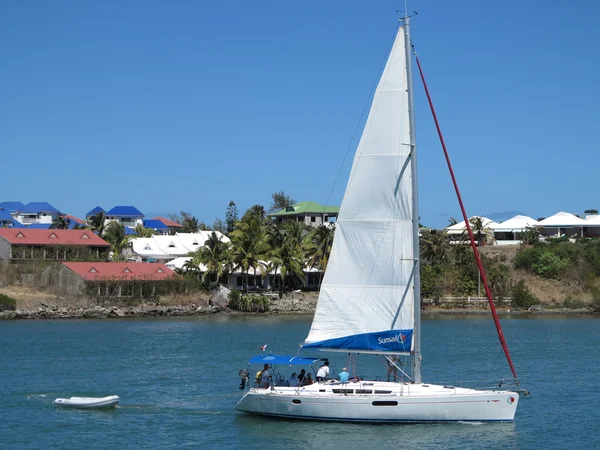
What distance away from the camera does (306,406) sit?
1254 inches

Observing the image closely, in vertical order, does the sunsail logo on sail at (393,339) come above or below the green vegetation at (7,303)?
above

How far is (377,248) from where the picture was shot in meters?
32.6

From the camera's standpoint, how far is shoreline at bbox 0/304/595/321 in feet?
277

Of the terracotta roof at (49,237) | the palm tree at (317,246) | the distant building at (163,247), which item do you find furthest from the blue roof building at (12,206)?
the palm tree at (317,246)

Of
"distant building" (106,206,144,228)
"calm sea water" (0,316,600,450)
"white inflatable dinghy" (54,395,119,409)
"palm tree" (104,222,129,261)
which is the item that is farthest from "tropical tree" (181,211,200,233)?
"white inflatable dinghy" (54,395,119,409)

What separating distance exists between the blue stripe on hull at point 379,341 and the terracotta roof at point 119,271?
6089cm

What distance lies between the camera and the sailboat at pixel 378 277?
3166cm

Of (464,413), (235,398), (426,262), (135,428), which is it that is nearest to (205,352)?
(235,398)

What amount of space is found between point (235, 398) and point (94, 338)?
2951 cm

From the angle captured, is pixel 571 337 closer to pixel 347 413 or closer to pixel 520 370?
pixel 520 370

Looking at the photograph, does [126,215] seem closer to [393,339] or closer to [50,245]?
[50,245]

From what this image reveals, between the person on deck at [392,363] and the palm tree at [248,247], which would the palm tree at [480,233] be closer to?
the palm tree at [248,247]

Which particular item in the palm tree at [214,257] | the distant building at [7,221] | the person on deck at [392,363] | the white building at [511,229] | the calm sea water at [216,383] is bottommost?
the calm sea water at [216,383]

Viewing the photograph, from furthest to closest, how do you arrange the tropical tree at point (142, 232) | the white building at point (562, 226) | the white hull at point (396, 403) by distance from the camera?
the tropical tree at point (142, 232), the white building at point (562, 226), the white hull at point (396, 403)
